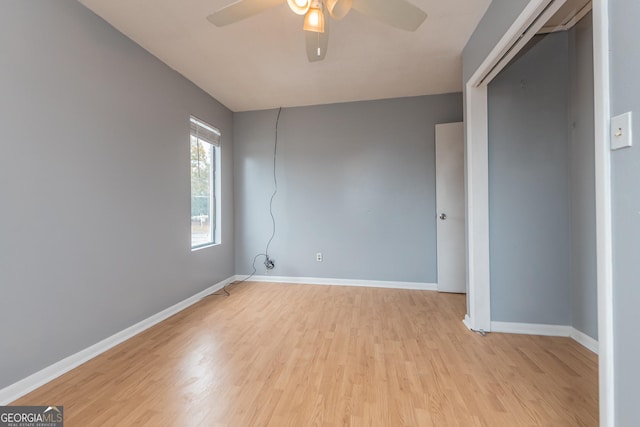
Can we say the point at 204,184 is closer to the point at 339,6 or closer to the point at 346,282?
the point at 346,282

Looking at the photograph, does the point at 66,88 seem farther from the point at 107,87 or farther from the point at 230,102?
the point at 230,102

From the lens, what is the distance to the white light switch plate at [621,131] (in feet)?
2.82

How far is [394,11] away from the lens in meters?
1.40

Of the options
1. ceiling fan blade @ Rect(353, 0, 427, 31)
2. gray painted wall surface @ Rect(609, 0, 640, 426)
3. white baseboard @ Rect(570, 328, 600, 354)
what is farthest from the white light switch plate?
white baseboard @ Rect(570, 328, 600, 354)

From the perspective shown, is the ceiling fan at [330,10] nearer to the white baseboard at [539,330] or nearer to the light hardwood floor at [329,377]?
the light hardwood floor at [329,377]

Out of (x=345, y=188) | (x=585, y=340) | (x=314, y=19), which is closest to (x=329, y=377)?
(x=585, y=340)

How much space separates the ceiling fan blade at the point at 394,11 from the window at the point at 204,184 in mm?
2382

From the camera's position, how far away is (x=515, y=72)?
2.23 m

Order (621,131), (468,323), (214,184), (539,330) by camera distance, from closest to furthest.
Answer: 1. (621,131)
2. (539,330)
3. (468,323)
4. (214,184)

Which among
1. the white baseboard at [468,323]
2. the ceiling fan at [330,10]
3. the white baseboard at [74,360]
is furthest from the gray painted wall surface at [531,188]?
the white baseboard at [74,360]

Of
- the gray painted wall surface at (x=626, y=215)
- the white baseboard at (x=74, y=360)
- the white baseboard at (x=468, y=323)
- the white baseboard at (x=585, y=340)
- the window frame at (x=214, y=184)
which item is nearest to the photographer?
the gray painted wall surface at (x=626, y=215)

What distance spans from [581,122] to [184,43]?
10.7 ft

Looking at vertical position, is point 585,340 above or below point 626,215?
below

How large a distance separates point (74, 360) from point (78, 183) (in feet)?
3.93
